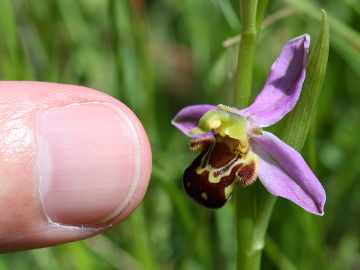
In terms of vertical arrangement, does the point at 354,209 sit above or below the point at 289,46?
below

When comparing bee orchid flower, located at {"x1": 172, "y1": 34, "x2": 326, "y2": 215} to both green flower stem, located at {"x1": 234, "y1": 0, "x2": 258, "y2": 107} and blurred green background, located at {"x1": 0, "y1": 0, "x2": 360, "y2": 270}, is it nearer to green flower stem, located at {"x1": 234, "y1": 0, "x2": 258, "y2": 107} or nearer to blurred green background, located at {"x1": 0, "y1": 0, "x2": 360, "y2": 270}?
green flower stem, located at {"x1": 234, "y1": 0, "x2": 258, "y2": 107}

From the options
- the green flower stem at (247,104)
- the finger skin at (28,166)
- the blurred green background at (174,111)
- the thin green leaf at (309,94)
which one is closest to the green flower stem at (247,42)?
the green flower stem at (247,104)

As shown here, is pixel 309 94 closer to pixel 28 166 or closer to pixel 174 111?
pixel 28 166

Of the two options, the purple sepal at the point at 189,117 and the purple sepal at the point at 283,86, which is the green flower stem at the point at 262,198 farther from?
the purple sepal at the point at 189,117

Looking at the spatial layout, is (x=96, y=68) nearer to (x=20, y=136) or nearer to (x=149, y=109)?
(x=149, y=109)

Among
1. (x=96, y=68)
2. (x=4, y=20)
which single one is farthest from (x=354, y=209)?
(x=4, y=20)

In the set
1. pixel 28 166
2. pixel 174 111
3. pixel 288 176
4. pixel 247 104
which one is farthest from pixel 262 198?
pixel 174 111
